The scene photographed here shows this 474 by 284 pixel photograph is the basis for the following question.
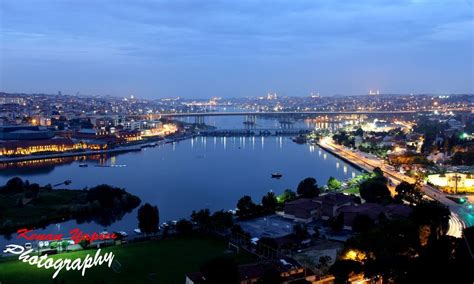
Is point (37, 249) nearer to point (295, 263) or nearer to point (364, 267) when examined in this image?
point (295, 263)

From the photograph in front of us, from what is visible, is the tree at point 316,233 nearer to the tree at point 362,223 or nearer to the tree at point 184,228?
the tree at point 362,223

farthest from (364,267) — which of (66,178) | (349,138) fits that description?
(349,138)

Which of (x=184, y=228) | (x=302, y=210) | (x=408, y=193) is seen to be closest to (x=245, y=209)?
(x=302, y=210)

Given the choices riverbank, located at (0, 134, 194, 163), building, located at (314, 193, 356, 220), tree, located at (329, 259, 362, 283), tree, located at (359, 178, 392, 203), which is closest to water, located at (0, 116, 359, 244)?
riverbank, located at (0, 134, 194, 163)

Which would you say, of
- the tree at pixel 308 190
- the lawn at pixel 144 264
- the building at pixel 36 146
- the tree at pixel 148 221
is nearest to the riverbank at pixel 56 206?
the tree at pixel 148 221

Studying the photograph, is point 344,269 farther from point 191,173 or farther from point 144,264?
point 191,173

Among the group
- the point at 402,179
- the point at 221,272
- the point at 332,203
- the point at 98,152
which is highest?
the point at 221,272
